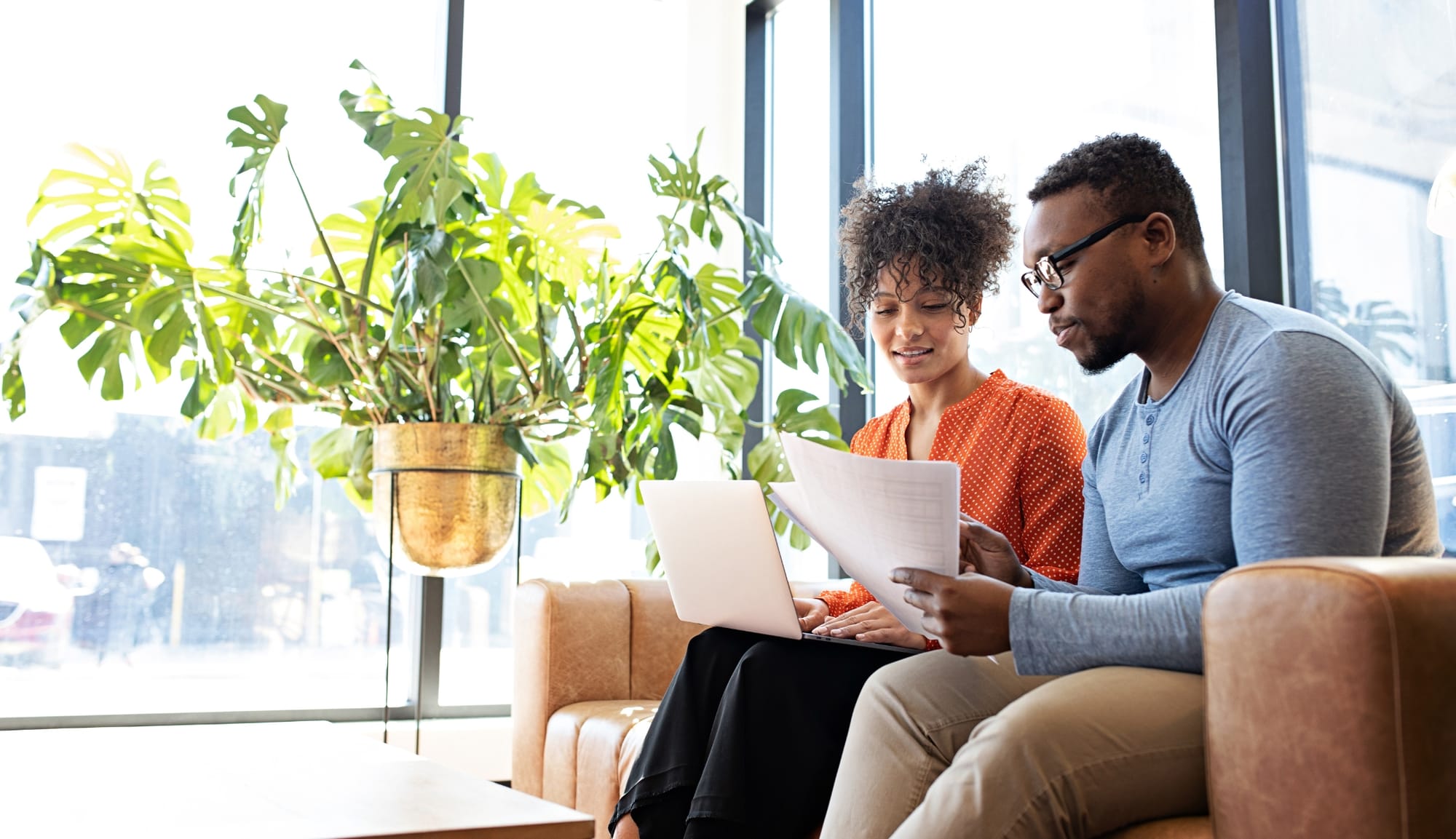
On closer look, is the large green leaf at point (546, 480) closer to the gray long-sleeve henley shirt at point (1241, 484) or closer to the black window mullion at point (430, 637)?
the black window mullion at point (430, 637)

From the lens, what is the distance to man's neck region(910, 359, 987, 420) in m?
1.93

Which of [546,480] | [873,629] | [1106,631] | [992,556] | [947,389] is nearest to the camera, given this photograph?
[1106,631]

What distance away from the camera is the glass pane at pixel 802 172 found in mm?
3498

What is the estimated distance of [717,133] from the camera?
373 centimetres

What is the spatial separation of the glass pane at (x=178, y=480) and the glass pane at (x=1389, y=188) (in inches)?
86.6

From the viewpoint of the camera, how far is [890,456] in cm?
200

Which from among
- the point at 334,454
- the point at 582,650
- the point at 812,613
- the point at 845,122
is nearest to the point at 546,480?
the point at 334,454

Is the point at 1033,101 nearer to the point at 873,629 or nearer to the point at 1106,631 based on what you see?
the point at 873,629

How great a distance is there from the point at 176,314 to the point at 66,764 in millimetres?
1243

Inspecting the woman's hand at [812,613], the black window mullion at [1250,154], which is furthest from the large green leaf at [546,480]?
the black window mullion at [1250,154]

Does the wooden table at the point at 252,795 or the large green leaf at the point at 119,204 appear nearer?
A: the wooden table at the point at 252,795

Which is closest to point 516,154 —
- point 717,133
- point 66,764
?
point 717,133

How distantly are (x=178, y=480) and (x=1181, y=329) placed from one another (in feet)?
8.46

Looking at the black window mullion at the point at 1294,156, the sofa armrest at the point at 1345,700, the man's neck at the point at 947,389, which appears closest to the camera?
the sofa armrest at the point at 1345,700
